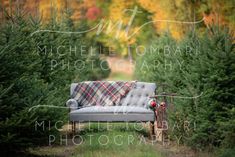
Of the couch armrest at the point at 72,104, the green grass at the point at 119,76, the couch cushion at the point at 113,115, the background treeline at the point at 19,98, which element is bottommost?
the green grass at the point at 119,76

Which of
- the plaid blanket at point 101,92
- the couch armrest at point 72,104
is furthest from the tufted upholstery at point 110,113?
the plaid blanket at point 101,92

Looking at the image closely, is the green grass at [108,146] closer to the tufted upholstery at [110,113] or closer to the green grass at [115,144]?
the green grass at [115,144]

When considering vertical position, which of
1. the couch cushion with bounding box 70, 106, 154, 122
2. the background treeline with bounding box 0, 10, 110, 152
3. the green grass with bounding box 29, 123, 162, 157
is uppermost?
the background treeline with bounding box 0, 10, 110, 152

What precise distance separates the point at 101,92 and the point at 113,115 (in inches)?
52.0

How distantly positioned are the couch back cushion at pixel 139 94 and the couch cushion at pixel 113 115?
94 centimetres

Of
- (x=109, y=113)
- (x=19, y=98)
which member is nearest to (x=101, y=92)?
(x=109, y=113)

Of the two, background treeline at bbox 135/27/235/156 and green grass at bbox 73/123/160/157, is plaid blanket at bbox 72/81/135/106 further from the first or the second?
background treeline at bbox 135/27/235/156

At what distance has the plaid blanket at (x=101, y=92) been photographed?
11.8m

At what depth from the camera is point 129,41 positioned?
29.5m

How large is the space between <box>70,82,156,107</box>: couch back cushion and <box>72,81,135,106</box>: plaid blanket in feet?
0.32

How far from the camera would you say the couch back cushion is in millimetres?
11794

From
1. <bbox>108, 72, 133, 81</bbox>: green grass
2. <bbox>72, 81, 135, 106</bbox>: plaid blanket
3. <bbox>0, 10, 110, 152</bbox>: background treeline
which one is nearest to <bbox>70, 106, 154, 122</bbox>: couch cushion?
<bbox>72, 81, 135, 106</bbox>: plaid blanket

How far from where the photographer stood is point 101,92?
39.5ft

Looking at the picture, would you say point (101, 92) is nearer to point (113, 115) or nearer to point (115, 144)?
point (113, 115)
